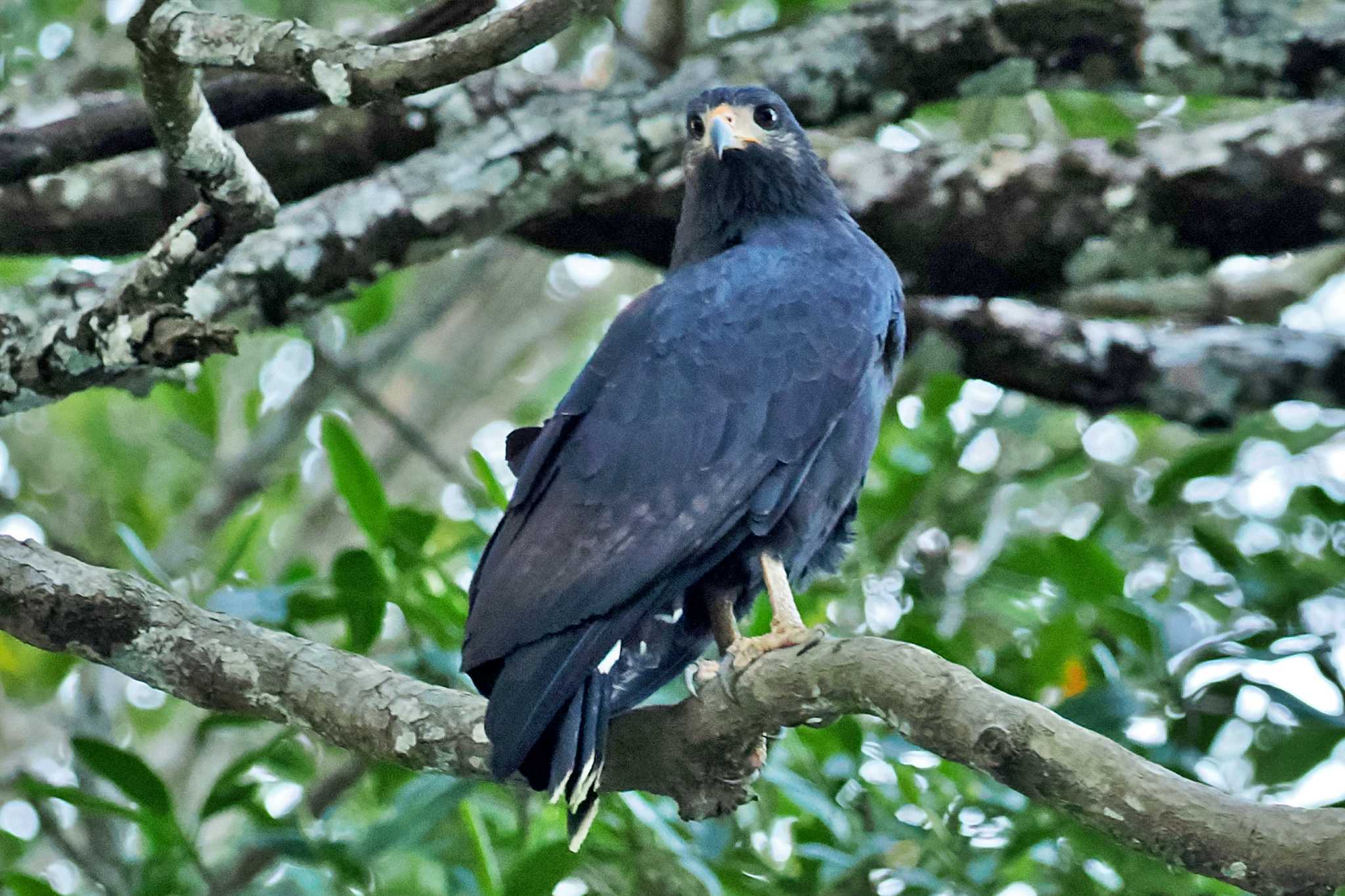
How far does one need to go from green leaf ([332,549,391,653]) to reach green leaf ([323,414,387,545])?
0.08 meters

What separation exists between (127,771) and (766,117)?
204 cm

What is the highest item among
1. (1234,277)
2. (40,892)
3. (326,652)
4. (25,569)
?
(25,569)

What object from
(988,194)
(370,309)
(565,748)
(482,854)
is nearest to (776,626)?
(565,748)

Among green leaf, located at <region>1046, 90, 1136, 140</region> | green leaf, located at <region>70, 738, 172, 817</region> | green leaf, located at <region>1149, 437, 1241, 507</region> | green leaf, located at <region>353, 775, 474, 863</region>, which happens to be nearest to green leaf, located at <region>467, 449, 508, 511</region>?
green leaf, located at <region>353, 775, 474, 863</region>

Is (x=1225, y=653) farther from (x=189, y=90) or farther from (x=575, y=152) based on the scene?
(x=189, y=90)

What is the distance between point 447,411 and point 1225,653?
3765 millimetres

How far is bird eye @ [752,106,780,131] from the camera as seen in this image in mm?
3721

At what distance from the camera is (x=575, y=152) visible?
3.93m

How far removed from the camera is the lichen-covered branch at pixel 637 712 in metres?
2.09

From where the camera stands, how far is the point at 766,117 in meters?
3.73

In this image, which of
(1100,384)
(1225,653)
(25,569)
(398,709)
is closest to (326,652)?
(398,709)

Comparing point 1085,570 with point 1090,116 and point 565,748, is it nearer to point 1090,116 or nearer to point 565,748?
point 565,748

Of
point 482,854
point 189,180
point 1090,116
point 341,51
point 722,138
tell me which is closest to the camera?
point 341,51

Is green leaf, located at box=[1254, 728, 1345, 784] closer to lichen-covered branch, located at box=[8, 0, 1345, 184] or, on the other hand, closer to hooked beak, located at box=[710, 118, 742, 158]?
lichen-covered branch, located at box=[8, 0, 1345, 184]
